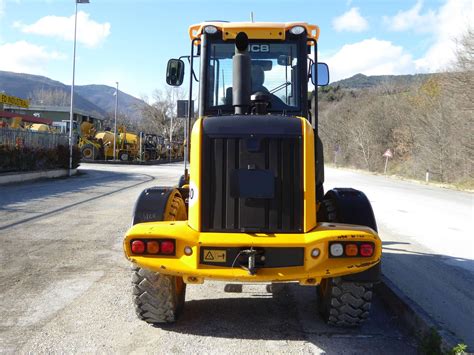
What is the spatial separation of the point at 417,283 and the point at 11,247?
5.90 m

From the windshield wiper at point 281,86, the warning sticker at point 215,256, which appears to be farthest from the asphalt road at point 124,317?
the windshield wiper at point 281,86

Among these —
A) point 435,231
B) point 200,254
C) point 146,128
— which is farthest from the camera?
point 146,128

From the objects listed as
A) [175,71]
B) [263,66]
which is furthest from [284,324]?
[175,71]

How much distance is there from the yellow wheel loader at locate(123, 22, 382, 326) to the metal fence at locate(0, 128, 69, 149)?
16.9m

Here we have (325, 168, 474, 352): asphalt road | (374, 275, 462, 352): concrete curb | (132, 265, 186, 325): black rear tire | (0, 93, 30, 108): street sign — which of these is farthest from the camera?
(0, 93, 30, 108): street sign

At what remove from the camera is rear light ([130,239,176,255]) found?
13.1 feet

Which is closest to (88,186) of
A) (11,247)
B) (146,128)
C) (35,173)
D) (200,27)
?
(35,173)

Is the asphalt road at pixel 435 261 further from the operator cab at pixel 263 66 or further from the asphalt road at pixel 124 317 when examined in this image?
the operator cab at pixel 263 66

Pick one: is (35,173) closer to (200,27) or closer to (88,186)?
(88,186)

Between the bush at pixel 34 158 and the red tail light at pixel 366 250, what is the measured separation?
707 inches

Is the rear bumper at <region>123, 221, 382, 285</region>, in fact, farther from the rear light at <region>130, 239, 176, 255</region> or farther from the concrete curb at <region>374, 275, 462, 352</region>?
the concrete curb at <region>374, 275, 462, 352</region>

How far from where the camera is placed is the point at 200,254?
3941 millimetres

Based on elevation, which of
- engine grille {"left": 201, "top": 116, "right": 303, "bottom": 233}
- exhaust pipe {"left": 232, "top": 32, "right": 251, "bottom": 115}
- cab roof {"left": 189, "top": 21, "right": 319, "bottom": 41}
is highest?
cab roof {"left": 189, "top": 21, "right": 319, "bottom": 41}

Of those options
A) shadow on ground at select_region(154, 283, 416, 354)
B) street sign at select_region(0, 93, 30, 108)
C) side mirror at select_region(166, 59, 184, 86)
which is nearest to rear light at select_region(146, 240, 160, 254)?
shadow on ground at select_region(154, 283, 416, 354)
